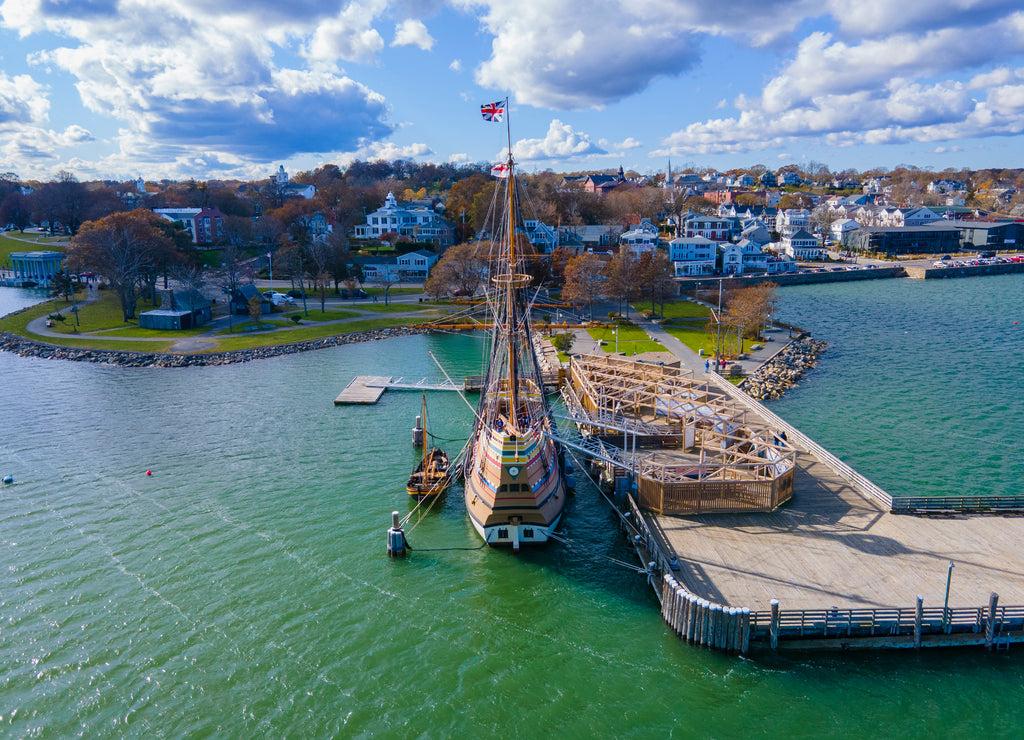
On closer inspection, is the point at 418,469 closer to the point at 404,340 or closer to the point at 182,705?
the point at 182,705

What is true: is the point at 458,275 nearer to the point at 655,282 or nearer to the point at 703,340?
the point at 655,282

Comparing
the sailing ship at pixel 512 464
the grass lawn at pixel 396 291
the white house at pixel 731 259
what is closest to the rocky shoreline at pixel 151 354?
the grass lawn at pixel 396 291

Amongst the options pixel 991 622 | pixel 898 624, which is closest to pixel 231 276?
pixel 898 624

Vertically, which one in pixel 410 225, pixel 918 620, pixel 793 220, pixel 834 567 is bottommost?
pixel 918 620

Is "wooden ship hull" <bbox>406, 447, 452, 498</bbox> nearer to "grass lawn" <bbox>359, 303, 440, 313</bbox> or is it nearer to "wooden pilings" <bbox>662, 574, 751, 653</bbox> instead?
"wooden pilings" <bbox>662, 574, 751, 653</bbox>

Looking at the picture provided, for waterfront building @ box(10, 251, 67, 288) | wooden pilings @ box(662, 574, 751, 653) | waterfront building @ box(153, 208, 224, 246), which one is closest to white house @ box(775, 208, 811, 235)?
waterfront building @ box(153, 208, 224, 246)

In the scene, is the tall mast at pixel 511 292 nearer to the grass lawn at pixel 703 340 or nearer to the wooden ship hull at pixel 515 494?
the wooden ship hull at pixel 515 494
